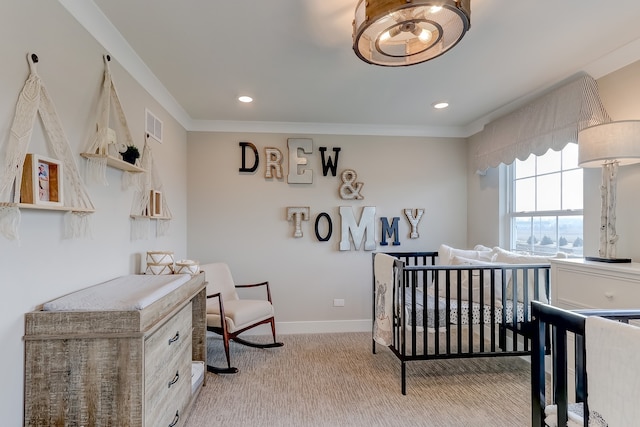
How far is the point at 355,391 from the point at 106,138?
2359mm

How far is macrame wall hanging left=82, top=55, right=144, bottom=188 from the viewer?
1.80m

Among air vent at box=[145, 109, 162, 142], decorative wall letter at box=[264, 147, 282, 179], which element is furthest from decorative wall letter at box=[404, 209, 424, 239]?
air vent at box=[145, 109, 162, 142]

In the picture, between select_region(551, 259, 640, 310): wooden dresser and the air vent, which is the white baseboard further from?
the air vent

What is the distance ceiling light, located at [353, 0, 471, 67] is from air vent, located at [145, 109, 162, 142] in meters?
1.82

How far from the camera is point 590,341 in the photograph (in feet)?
3.44

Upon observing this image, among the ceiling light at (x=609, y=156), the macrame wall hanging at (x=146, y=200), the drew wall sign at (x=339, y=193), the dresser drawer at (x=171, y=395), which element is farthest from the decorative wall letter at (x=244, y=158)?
the ceiling light at (x=609, y=156)

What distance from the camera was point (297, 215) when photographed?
3.80 metres

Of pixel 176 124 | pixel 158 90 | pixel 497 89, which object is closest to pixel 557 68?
pixel 497 89

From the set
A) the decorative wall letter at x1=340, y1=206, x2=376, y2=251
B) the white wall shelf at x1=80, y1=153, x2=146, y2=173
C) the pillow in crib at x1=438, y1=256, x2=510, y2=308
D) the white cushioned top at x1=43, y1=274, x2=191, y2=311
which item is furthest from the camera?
the decorative wall letter at x1=340, y1=206, x2=376, y2=251

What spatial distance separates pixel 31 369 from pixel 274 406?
1.46 metres

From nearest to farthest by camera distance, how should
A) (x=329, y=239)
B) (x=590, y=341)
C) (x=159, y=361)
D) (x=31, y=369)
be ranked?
1. (x=590, y=341)
2. (x=31, y=369)
3. (x=159, y=361)
4. (x=329, y=239)

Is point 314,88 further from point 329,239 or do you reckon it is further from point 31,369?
point 31,369

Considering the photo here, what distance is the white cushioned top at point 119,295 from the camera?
4.67 feet

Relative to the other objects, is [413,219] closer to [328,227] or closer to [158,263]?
[328,227]
